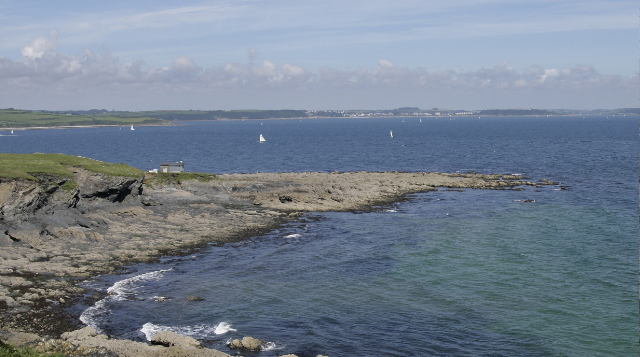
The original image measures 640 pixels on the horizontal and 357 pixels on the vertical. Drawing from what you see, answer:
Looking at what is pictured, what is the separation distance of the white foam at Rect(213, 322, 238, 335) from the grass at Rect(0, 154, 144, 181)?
2514 cm

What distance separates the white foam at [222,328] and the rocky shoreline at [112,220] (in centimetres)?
677

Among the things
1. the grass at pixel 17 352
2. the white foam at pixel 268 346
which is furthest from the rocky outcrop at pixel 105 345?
the white foam at pixel 268 346

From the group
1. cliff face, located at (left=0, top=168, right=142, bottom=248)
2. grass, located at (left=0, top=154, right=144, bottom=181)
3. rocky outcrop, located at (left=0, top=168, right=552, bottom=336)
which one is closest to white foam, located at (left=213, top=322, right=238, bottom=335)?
rocky outcrop, located at (left=0, top=168, right=552, bottom=336)

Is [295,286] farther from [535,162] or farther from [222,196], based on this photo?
[535,162]

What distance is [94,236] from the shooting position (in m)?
42.3

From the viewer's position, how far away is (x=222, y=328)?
88.8 feet

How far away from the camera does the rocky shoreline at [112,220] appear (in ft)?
101

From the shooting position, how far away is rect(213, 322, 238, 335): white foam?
26.6m

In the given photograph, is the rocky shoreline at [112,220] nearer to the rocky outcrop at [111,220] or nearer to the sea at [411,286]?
the rocky outcrop at [111,220]

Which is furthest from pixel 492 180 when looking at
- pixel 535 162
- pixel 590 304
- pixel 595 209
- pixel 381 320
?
pixel 381 320

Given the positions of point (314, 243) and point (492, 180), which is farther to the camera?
point (492, 180)

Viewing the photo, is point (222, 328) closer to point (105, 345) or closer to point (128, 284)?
point (105, 345)

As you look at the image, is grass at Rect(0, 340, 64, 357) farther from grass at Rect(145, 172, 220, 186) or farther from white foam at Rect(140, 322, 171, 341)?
grass at Rect(145, 172, 220, 186)

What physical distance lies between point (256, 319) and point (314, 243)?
1700 centimetres
